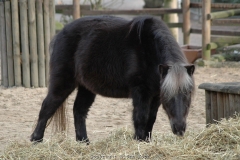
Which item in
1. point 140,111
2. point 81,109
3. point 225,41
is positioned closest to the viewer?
point 140,111

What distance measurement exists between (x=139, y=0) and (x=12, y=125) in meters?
14.3

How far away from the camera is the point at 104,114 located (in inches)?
301

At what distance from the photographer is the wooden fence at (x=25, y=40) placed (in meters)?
9.27

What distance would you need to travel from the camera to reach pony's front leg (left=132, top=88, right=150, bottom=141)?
5320 mm

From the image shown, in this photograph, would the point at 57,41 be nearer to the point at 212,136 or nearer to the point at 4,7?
the point at 212,136

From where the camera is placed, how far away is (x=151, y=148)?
4691 mm

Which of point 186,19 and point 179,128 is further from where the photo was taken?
point 186,19

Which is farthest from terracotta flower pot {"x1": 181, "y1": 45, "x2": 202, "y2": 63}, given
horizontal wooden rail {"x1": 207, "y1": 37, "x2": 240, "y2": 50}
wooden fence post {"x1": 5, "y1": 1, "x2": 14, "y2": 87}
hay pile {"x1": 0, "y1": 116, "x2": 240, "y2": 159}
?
hay pile {"x1": 0, "y1": 116, "x2": 240, "y2": 159}

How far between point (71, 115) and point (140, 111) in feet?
8.11

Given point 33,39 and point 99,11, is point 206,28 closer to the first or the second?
point 99,11

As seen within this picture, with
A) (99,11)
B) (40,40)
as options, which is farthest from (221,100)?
(99,11)

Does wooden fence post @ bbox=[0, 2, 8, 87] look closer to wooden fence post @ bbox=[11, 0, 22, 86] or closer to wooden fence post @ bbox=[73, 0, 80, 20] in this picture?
wooden fence post @ bbox=[11, 0, 22, 86]

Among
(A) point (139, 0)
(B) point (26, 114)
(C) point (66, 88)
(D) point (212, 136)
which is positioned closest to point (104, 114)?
(B) point (26, 114)

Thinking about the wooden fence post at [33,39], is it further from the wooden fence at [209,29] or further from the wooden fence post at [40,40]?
the wooden fence at [209,29]
